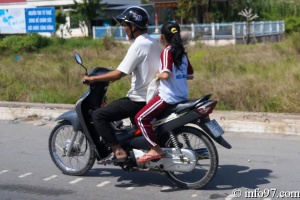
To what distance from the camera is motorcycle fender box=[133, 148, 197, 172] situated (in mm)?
5879

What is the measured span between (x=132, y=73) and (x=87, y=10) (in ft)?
143

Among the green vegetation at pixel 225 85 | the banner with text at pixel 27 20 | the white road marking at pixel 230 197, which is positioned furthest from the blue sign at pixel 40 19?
the white road marking at pixel 230 197

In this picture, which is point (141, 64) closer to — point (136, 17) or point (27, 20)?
point (136, 17)

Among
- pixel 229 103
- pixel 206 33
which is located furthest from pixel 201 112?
pixel 206 33

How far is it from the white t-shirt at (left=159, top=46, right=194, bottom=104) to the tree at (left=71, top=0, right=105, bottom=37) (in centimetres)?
4310

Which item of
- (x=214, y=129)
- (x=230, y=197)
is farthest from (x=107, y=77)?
(x=230, y=197)

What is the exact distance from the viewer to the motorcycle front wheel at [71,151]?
663 cm

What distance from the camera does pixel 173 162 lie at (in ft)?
19.5

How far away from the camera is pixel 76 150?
6.71 m

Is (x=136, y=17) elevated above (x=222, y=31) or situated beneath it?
elevated above

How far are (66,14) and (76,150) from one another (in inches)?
1745

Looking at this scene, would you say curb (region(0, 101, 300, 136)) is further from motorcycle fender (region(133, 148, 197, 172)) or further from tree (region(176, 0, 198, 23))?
tree (region(176, 0, 198, 23))

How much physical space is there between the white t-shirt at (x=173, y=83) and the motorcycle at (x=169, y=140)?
0.11 meters

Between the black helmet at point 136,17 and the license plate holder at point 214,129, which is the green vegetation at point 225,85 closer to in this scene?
the license plate holder at point 214,129
